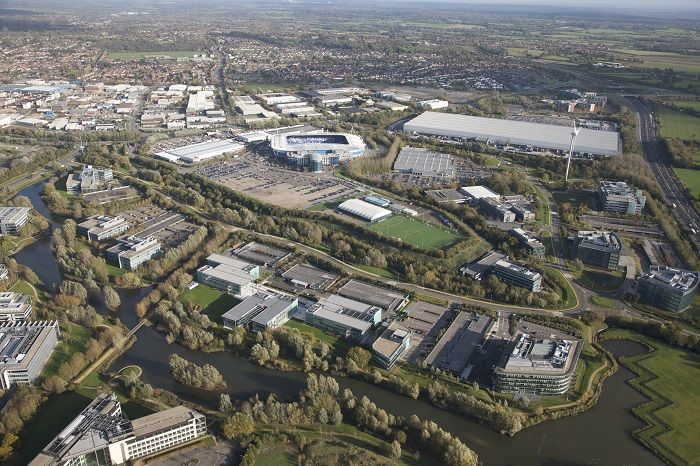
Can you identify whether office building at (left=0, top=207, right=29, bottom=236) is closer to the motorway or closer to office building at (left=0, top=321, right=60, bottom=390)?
office building at (left=0, top=321, right=60, bottom=390)

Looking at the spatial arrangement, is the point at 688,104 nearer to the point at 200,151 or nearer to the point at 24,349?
the point at 200,151

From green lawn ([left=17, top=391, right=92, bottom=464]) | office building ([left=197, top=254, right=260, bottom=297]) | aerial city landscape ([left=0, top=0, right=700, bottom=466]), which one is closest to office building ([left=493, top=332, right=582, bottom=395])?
aerial city landscape ([left=0, top=0, right=700, bottom=466])

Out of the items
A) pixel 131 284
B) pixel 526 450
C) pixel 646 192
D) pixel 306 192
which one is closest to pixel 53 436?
pixel 131 284

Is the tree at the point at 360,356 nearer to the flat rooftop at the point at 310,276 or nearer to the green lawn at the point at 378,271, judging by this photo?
the flat rooftop at the point at 310,276

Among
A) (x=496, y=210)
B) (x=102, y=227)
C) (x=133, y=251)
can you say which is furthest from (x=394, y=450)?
(x=102, y=227)

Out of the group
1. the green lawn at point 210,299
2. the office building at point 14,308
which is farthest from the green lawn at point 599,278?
the office building at point 14,308

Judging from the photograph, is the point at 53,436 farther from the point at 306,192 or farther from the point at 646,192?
the point at 646,192
